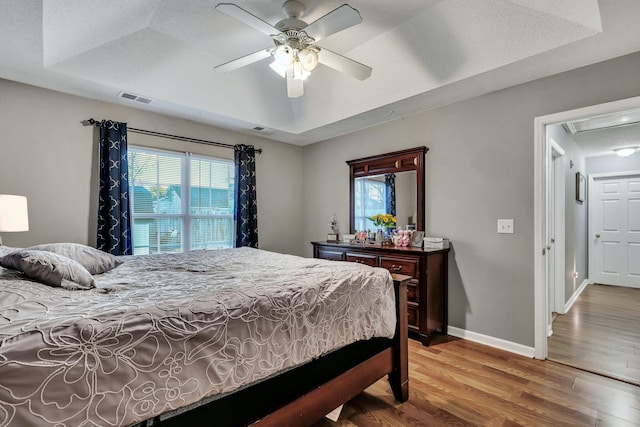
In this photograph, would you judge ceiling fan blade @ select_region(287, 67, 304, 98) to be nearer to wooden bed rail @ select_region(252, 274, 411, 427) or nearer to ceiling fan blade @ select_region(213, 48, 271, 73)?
ceiling fan blade @ select_region(213, 48, 271, 73)

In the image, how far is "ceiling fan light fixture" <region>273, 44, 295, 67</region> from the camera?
2.03 metres

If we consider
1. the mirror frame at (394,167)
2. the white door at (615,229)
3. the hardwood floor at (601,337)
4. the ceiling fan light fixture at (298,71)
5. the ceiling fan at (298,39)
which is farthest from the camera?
the white door at (615,229)

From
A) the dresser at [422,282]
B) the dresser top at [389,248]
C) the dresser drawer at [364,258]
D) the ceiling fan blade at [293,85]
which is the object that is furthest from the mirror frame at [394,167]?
the ceiling fan blade at [293,85]

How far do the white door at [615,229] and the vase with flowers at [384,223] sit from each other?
4.41 metres

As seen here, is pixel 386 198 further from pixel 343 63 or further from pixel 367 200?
pixel 343 63

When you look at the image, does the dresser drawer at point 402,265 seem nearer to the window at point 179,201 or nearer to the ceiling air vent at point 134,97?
the window at point 179,201

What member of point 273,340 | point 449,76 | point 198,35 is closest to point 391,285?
point 273,340

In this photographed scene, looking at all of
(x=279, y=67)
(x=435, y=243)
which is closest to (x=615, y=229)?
(x=435, y=243)

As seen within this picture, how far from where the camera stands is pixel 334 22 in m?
1.81

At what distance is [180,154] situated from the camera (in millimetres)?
3752

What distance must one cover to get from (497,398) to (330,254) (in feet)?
7.28

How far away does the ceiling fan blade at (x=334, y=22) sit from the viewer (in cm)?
170

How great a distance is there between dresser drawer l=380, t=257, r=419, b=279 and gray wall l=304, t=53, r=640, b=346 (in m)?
0.50

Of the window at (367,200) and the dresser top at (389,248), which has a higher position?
the window at (367,200)
